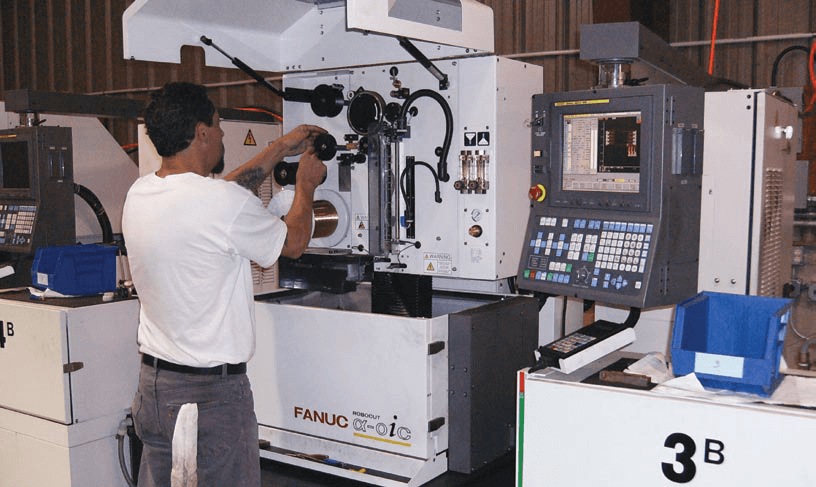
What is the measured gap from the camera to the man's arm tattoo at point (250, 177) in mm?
2311

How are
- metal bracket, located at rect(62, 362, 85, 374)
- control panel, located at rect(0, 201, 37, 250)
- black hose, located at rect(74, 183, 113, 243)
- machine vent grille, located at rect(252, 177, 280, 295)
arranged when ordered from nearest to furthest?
metal bracket, located at rect(62, 362, 85, 374) → control panel, located at rect(0, 201, 37, 250) → machine vent grille, located at rect(252, 177, 280, 295) → black hose, located at rect(74, 183, 113, 243)

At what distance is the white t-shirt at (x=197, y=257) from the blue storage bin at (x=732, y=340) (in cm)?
105

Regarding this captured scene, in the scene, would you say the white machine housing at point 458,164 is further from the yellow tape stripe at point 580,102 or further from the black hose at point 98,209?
the black hose at point 98,209

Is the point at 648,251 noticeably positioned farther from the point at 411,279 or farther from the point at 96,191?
the point at 96,191

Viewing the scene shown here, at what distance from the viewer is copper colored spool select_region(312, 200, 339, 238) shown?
101 inches

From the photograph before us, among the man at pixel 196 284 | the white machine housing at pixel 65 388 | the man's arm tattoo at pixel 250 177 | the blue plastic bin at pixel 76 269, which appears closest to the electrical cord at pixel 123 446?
the white machine housing at pixel 65 388

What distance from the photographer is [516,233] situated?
2.40 m

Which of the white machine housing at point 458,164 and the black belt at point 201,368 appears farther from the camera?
the white machine housing at point 458,164

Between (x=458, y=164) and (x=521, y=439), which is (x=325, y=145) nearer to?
(x=458, y=164)

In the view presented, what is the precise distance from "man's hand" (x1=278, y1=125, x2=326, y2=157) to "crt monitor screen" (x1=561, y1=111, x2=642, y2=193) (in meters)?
0.83

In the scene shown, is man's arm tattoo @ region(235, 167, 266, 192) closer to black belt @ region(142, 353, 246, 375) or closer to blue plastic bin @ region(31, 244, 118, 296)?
black belt @ region(142, 353, 246, 375)

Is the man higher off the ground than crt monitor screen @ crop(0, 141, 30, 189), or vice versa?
crt monitor screen @ crop(0, 141, 30, 189)

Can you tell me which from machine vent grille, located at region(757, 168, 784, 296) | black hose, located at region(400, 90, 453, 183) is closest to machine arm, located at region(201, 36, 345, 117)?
black hose, located at region(400, 90, 453, 183)

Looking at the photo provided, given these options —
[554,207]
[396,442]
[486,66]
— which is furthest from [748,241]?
[396,442]
